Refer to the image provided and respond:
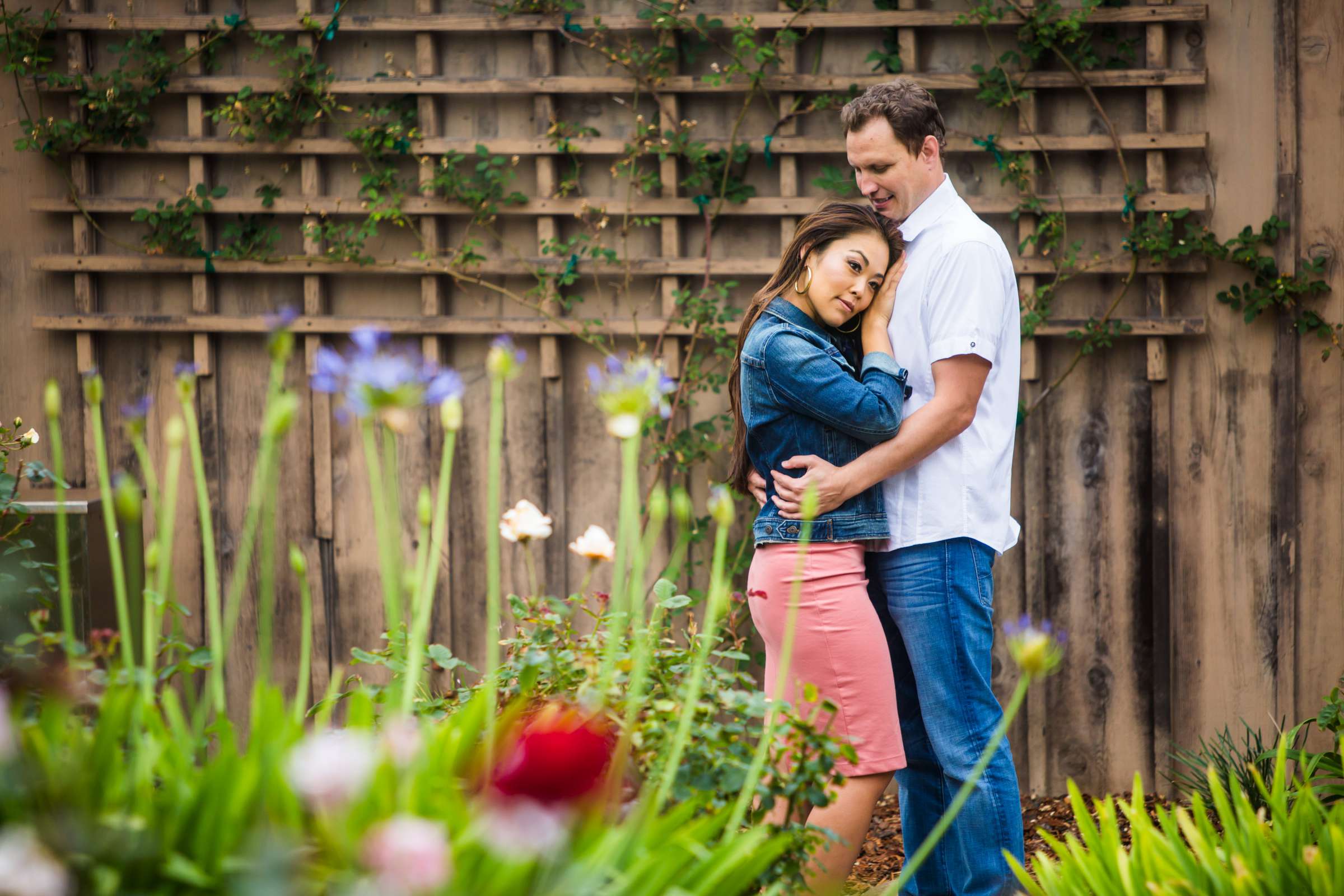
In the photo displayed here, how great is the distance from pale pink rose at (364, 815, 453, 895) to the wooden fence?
2.43 metres

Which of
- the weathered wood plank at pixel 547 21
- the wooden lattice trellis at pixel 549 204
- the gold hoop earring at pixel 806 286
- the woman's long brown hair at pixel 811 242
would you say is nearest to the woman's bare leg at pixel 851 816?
the woman's long brown hair at pixel 811 242

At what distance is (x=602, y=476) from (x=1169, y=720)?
1.69 m

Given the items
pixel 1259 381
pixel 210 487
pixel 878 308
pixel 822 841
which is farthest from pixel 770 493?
pixel 210 487

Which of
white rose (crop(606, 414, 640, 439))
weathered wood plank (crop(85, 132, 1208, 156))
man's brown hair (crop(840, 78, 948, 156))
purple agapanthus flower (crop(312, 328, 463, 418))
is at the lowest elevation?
white rose (crop(606, 414, 640, 439))

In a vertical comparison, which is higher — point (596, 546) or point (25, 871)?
point (596, 546)

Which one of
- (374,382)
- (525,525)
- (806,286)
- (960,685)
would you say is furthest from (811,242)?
(374,382)

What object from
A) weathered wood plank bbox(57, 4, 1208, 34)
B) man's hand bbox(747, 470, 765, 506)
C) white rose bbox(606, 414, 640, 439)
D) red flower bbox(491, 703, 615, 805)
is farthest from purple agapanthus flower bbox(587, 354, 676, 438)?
weathered wood plank bbox(57, 4, 1208, 34)

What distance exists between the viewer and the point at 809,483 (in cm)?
180

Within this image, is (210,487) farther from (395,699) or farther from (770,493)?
(395,699)

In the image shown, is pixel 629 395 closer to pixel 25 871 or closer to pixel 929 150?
pixel 25 871

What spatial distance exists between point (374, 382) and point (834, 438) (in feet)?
3.91

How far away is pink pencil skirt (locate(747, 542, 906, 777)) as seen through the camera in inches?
71.2

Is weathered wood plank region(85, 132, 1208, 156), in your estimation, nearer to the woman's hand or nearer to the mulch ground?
the woman's hand

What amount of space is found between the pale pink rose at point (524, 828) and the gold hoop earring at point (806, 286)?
1.32m
